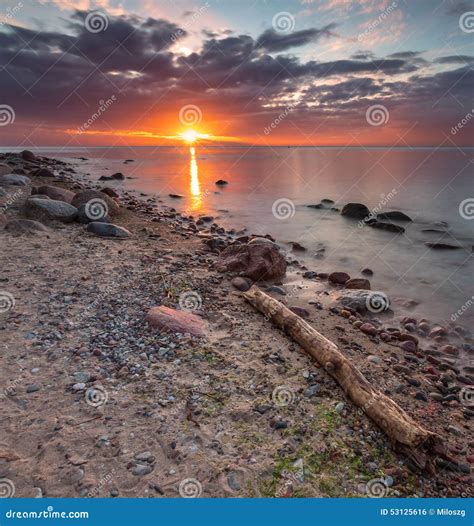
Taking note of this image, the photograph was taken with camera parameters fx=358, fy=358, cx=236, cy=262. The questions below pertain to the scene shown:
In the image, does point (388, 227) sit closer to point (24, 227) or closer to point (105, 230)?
point (105, 230)

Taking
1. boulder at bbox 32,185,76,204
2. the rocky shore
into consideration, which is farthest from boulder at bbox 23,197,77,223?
the rocky shore

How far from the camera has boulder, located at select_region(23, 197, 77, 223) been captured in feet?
40.4

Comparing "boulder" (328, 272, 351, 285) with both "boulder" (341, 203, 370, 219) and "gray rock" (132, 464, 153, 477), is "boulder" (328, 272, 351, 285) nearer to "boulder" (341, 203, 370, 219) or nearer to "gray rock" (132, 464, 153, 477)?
"gray rock" (132, 464, 153, 477)

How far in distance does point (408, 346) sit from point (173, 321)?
15.8 ft

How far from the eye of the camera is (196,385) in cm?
502

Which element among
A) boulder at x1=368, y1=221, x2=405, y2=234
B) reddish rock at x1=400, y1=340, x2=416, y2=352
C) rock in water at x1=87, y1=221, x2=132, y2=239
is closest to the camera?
reddish rock at x1=400, y1=340, x2=416, y2=352

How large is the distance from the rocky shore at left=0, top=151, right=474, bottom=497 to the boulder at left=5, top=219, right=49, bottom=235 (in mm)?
602

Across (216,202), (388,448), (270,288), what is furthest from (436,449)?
(216,202)

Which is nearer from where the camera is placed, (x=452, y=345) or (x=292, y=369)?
(x=292, y=369)

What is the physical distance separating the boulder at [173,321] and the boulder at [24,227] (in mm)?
6358

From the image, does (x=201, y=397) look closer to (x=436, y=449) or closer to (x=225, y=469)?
(x=225, y=469)

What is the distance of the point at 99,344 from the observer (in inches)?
226

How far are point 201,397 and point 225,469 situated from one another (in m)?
1.13

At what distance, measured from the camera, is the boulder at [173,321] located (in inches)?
246
